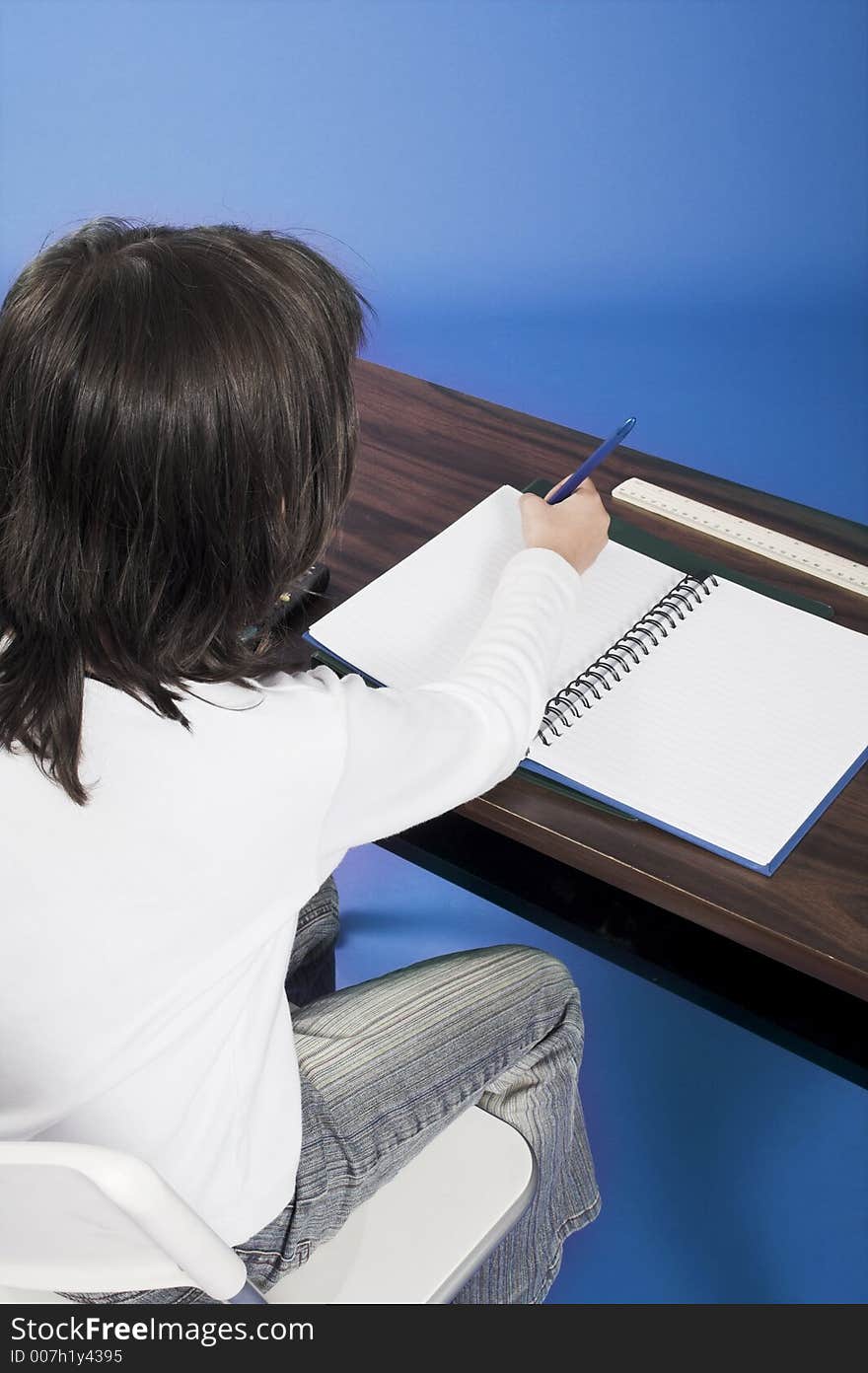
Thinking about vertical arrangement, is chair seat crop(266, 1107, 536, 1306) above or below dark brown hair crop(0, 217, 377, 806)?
below

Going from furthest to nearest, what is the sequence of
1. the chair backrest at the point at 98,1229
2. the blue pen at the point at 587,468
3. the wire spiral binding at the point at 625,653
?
the blue pen at the point at 587,468, the wire spiral binding at the point at 625,653, the chair backrest at the point at 98,1229

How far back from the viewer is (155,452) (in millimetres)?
750

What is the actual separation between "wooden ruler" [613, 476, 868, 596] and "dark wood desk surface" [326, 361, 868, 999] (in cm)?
1

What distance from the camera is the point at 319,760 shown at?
83 centimetres

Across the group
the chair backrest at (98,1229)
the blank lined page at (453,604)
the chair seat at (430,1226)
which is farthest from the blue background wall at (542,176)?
the chair backrest at (98,1229)

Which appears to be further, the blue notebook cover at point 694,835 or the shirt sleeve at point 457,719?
the blue notebook cover at point 694,835

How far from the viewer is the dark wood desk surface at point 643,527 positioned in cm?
98

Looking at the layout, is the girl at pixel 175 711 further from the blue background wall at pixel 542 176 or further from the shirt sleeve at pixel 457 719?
the blue background wall at pixel 542 176

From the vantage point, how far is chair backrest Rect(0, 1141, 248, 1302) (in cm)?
70

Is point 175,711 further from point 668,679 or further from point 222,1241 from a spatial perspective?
point 668,679

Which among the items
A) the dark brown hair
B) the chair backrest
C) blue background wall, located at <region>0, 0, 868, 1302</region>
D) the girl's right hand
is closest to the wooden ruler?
the girl's right hand

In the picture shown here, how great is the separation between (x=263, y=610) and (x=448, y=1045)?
406 millimetres

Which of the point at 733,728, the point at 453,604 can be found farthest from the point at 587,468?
the point at 733,728

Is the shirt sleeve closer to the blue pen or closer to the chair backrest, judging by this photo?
the blue pen
